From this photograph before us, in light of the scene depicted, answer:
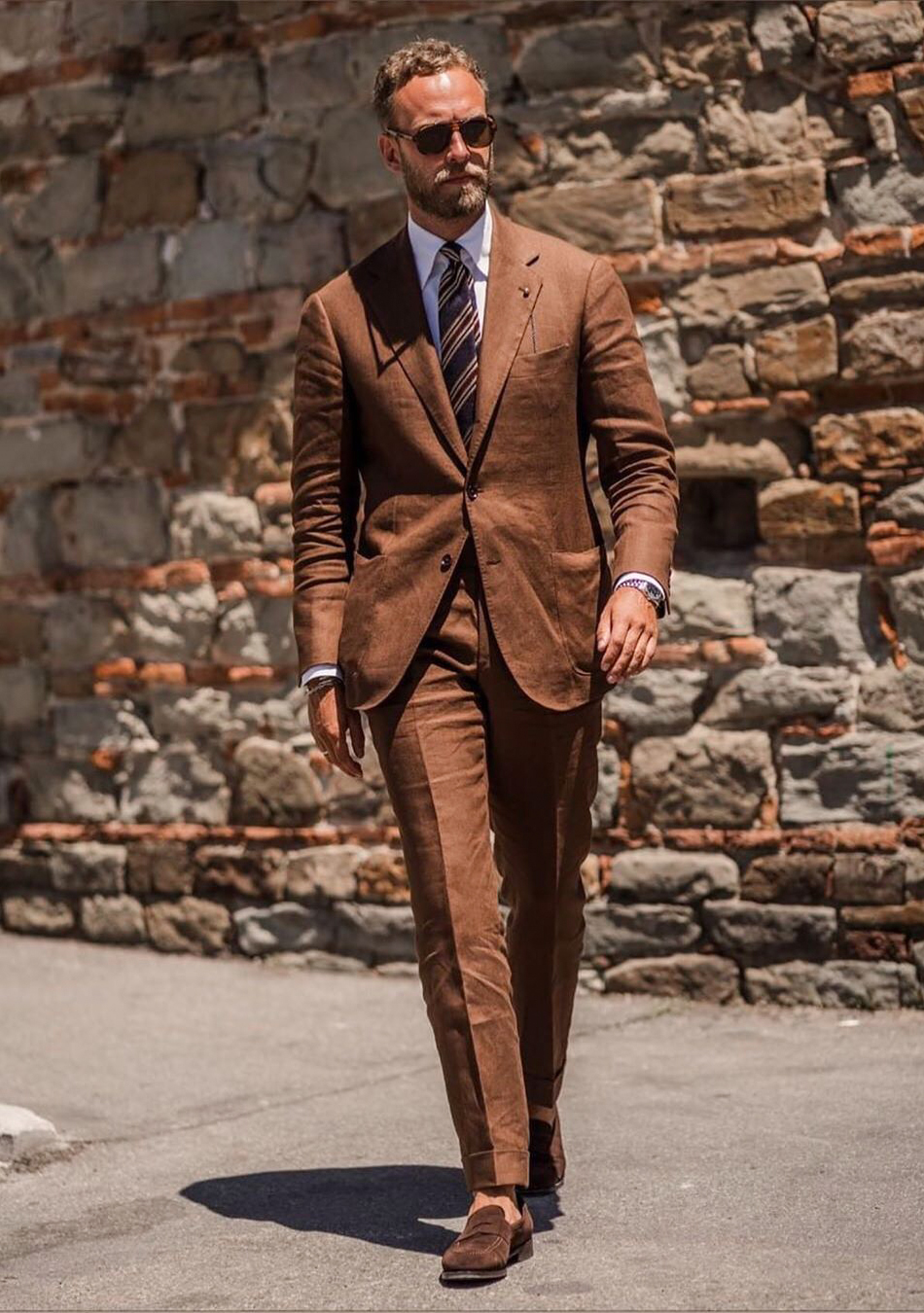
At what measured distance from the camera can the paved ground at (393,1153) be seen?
12.1ft

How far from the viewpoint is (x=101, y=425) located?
23.4 feet

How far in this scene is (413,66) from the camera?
4027mm

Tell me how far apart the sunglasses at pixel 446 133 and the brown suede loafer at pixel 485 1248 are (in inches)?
77.6

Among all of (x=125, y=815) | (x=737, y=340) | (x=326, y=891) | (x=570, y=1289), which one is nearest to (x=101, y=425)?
(x=125, y=815)

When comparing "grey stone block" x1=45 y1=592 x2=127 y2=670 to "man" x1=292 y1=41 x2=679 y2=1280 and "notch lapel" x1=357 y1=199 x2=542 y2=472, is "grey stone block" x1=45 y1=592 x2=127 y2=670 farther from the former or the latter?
"notch lapel" x1=357 y1=199 x2=542 y2=472

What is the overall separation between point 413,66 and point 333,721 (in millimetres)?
1276

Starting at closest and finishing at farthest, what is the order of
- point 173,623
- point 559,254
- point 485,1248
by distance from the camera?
point 485,1248 < point 559,254 < point 173,623

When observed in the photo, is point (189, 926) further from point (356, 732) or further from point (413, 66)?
point (413, 66)

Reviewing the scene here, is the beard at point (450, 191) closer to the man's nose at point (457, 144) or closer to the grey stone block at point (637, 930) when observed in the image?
the man's nose at point (457, 144)

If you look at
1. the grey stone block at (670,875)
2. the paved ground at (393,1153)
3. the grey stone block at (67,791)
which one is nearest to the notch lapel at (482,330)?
the paved ground at (393,1153)

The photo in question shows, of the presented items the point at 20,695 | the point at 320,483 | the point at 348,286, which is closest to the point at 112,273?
the point at 20,695

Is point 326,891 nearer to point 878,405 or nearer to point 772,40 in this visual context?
point 878,405

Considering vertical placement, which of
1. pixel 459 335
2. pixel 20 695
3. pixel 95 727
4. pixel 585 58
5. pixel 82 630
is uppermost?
pixel 585 58

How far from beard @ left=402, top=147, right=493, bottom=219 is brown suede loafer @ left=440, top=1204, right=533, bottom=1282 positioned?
1870mm
